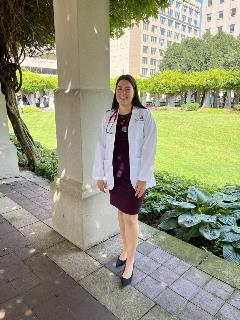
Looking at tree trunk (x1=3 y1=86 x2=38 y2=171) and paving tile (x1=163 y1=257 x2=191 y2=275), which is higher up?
tree trunk (x1=3 y1=86 x2=38 y2=171)

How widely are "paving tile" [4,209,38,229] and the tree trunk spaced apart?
2336 millimetres

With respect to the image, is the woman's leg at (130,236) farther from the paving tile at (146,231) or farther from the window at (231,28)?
the window at (231,28)

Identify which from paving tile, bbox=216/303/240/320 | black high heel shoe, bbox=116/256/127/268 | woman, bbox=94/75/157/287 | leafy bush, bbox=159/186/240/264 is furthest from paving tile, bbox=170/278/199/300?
leafy bush, bbox=159/186/240/264

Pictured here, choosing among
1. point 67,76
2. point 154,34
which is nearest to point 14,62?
point 67,76

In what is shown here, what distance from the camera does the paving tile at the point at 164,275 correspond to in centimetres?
A: 266

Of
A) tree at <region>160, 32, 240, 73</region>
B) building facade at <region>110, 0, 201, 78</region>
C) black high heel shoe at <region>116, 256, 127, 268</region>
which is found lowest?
black high heel shoe at <region>116, 256, 127, 268</region>

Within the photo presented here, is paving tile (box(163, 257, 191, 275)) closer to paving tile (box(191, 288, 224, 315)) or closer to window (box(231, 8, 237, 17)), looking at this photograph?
paving tile (box(191, 288, 224, 315))

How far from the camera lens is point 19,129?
629 centimetres

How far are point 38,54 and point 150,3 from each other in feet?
11.0

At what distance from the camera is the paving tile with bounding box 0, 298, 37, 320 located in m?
2.22

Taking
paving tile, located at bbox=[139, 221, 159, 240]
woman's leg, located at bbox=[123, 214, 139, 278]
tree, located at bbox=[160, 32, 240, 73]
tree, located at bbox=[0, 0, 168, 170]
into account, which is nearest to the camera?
woman's leg, located at bbox=[123, 214, 139, 278]

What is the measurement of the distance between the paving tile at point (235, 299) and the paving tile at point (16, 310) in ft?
5.50

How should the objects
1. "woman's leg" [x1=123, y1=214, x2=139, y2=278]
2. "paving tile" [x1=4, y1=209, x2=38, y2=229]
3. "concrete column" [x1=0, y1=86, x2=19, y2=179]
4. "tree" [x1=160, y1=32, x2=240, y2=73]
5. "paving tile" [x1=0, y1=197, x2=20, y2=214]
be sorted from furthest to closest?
"tree" [x1=160, y1=32, x2=240, y2=73] < "concrete column" [x1=0, y1=86, x2=19, y2=179] < "paving tile" [x1=0, y1=197, x2=20, y2=214] < "paving tile" [x1=4, y1=209, x2=38, y2=229] < "woman's leg" [x1=123, y1=214, x2=139, y2=278]

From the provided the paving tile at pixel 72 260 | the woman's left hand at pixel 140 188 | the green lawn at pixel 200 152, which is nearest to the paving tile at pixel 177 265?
the paving tile at pixel 72 260
